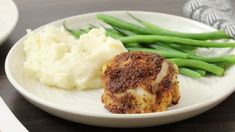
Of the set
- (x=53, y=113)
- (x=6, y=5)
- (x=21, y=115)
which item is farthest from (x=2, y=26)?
(x=53, y=113)

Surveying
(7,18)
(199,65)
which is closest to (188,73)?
(199,65)

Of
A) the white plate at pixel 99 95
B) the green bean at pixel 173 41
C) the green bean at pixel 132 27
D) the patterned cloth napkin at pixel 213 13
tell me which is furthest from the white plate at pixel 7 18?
the patterned cloth napkin at pixel 213 13

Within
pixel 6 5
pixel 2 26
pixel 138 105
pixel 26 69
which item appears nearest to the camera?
pixel 138 105

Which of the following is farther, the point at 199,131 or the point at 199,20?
the point at 199,20

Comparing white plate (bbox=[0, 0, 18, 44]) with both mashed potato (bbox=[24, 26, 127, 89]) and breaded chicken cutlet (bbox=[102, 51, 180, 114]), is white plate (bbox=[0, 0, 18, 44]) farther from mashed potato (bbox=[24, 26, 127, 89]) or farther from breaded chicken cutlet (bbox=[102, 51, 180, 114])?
breaded chicken cutlet (bbox=[102, 51, 180, 114])

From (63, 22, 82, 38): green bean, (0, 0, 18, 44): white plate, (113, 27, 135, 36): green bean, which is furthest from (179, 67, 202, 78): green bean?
(0, 0, 18, 44): white plate

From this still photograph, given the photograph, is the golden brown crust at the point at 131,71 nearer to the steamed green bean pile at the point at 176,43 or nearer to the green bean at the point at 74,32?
the steamed green bean pile at the point at 176,43

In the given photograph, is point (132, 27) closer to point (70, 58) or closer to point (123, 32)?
point (123, 32)

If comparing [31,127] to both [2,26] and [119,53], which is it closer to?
[119,53]
